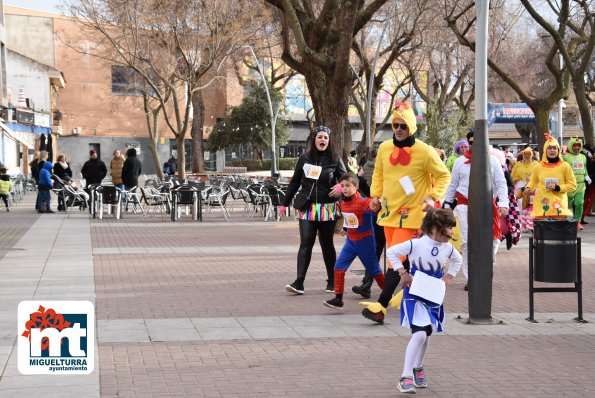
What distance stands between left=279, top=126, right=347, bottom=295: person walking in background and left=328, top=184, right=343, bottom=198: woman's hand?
0.02 metres

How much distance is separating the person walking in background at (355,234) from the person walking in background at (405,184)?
101 cm

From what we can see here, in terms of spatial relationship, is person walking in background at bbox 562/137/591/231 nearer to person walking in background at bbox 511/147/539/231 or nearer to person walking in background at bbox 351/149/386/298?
person walking in background at bbox 511/147/539/231

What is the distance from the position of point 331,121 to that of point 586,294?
341 inches

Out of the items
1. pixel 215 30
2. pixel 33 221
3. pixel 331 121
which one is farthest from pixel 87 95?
pixel 331 121

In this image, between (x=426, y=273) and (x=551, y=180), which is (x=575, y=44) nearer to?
(x=551, y=180)

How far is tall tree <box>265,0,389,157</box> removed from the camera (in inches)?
693

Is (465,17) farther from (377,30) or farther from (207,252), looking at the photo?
(207,252)

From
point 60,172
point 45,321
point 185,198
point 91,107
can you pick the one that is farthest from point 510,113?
point 45,321

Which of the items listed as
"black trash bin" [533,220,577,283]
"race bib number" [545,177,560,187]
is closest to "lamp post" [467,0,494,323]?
"black trash bin" [533,220,577,283]

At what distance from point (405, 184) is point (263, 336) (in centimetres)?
180

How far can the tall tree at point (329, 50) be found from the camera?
17594mm

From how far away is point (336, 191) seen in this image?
31.3 feet

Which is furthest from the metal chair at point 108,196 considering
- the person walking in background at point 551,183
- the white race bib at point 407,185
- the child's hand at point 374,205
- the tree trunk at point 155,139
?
the white race bib at point 407,185

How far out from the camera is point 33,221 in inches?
888
